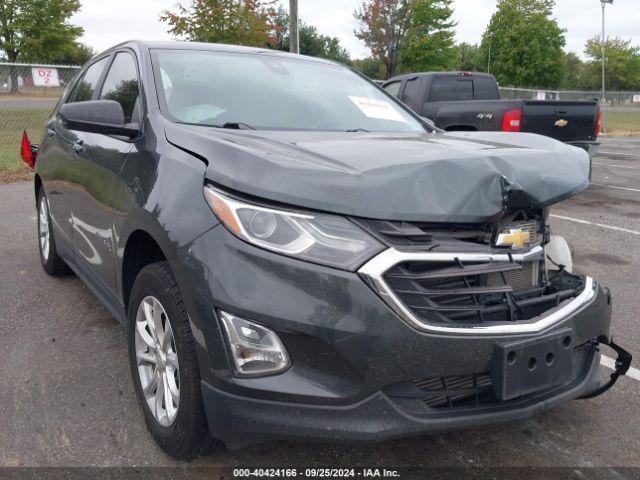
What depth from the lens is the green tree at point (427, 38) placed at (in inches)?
1672

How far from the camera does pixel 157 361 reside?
251cm

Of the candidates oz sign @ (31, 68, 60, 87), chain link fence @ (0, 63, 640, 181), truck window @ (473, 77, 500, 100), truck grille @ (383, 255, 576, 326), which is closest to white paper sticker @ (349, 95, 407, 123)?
truck grille @ (383, 255, 576, 326)

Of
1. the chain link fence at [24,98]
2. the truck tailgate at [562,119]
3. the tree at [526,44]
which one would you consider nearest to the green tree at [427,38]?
the tree at [526,44]

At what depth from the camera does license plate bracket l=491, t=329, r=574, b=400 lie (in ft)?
6.63

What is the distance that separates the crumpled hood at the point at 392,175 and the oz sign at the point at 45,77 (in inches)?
519

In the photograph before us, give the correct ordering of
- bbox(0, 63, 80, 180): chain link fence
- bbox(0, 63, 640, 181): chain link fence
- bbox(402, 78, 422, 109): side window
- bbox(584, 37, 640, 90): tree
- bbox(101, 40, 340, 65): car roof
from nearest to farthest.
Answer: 1. bbox(101, 40, 340, 65): car roof
2. bbox(402, 78, 422, 109): side window
3. bbox(0, 63, 640, 181): chain link fence
4. bbox(0, 63, 80, 180): chain link fence
5. bbox(584, 37, 640, 90): tree

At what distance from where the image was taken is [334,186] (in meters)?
2.03

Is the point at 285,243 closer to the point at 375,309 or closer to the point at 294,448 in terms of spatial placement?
the point at 375,309

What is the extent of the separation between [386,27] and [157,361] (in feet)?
143

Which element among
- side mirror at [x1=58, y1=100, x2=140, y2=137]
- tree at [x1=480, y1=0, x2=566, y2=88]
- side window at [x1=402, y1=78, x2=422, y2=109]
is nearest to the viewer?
side mirror at [x1=58, y1=100, x2=140, y2=137]

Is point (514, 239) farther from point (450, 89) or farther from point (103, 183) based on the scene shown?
point (450, 89)

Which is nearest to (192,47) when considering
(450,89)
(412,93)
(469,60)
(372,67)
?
(412,93)

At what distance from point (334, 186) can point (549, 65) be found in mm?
61714

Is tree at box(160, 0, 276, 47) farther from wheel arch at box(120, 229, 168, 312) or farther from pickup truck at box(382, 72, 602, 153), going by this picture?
wheel arch at box(120, 229, 168, 312)
